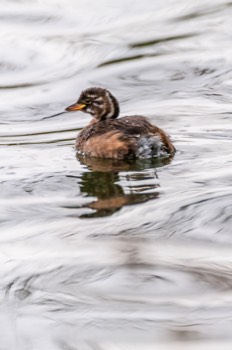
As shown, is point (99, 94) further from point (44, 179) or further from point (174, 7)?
point (174, 7)

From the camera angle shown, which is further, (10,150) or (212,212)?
(10,150)

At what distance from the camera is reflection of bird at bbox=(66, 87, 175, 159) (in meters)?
10.5

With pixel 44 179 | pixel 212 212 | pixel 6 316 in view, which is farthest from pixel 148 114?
pixel 6 316

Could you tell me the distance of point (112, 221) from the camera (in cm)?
860

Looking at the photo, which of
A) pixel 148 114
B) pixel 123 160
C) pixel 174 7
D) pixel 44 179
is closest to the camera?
pixel 44 179

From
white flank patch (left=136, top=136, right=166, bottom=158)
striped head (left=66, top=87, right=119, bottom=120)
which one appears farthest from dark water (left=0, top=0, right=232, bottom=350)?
striped head (left=66, top=87, right=119, bottom=120)

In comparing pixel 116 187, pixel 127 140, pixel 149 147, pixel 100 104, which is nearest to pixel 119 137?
pixel 127 140

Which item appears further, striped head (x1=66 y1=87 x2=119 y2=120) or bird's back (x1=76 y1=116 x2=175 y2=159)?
striped head (x1=66 y1=87 x2=119 y2=120)

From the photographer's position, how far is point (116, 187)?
960 cm

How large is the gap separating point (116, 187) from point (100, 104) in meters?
2.09

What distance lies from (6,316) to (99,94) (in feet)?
16.1

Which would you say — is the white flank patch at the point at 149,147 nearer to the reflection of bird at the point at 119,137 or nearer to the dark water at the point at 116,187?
the reflection of bird at the point at 119,137

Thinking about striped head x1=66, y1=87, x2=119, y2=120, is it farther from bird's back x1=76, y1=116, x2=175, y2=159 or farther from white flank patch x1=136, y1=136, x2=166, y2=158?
white flank patch x1=136, y1=136, x2=166, y2=158

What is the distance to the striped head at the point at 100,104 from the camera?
11484 mm
